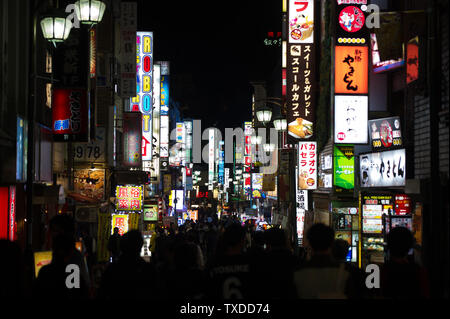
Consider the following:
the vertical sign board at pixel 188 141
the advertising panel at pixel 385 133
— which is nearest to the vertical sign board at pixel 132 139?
the advertising panel at pixel 385 133

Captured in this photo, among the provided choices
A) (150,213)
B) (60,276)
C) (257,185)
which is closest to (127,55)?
(150,213)

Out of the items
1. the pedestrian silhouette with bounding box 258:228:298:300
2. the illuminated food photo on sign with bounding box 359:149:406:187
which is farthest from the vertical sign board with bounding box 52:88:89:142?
the pedestrian silhouette with bounding box 258:228:298:300

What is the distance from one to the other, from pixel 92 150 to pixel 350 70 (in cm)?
1055

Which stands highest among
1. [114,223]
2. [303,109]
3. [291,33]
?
[291,33]

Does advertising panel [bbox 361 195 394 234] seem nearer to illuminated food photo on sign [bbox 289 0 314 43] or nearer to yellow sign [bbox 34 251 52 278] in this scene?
illuminated food photo on sign [bbox 289 0 314 43]

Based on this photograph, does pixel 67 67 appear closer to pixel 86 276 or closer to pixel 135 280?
pixel 86 276

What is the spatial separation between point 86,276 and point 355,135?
51.9 ft

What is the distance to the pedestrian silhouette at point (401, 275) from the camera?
716 cm

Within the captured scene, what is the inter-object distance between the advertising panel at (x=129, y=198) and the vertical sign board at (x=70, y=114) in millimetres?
12653

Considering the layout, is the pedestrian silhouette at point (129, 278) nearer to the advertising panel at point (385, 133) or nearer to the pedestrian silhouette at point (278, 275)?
the pedestrian silhouette at point (278, 275)

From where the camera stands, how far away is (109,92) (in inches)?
1068

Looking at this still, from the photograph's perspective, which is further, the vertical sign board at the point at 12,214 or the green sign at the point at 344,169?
the green sign at the point at 344,169

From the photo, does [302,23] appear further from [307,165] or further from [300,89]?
[307,165]
